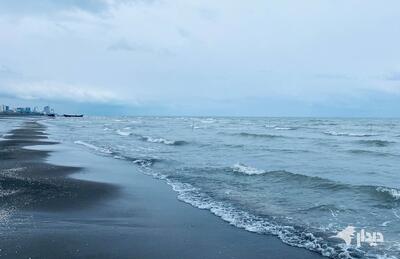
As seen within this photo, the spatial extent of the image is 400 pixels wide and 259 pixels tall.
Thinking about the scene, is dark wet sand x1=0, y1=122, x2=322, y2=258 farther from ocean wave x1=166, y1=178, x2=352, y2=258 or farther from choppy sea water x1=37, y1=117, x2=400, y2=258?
choppy sea water x1=37, y1=117, x2=400, y2=258

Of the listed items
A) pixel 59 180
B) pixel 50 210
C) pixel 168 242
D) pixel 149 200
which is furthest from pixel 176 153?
pixel 168 242

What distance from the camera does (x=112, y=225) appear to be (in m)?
9.67

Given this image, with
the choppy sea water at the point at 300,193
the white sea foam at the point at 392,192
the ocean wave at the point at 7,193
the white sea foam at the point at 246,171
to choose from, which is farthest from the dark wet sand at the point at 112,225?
the white sea foam at the point at 392,192

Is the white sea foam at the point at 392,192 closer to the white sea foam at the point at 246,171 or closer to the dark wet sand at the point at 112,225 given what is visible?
the white sea foam at the point at 246,171

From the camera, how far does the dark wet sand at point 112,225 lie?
782 centimetres

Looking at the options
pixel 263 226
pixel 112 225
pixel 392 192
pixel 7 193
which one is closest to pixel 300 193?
pixel 392 192

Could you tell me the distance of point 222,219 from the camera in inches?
421

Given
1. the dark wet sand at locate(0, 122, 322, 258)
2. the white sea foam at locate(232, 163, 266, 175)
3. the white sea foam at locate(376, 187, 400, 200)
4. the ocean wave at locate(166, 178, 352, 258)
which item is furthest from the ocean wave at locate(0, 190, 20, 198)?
the white sea foam at locate(376, 187, 400, 200)

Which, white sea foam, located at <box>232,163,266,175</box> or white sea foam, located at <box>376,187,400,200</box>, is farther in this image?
white sea foam, located at <box>232,163,266,175</box>

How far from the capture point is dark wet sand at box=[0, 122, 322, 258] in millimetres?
7820

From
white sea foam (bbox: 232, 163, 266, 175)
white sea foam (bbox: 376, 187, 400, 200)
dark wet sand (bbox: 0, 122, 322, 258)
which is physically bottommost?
dark wet sand (bbox: 0, 122, 322, 258)

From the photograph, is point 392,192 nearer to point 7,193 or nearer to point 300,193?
point 300,193

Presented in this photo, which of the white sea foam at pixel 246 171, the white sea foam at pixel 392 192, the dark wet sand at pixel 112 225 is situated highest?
the white sea foam at pixel 392 192

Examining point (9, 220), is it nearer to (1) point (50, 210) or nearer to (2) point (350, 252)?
(1) point (50, 210)
